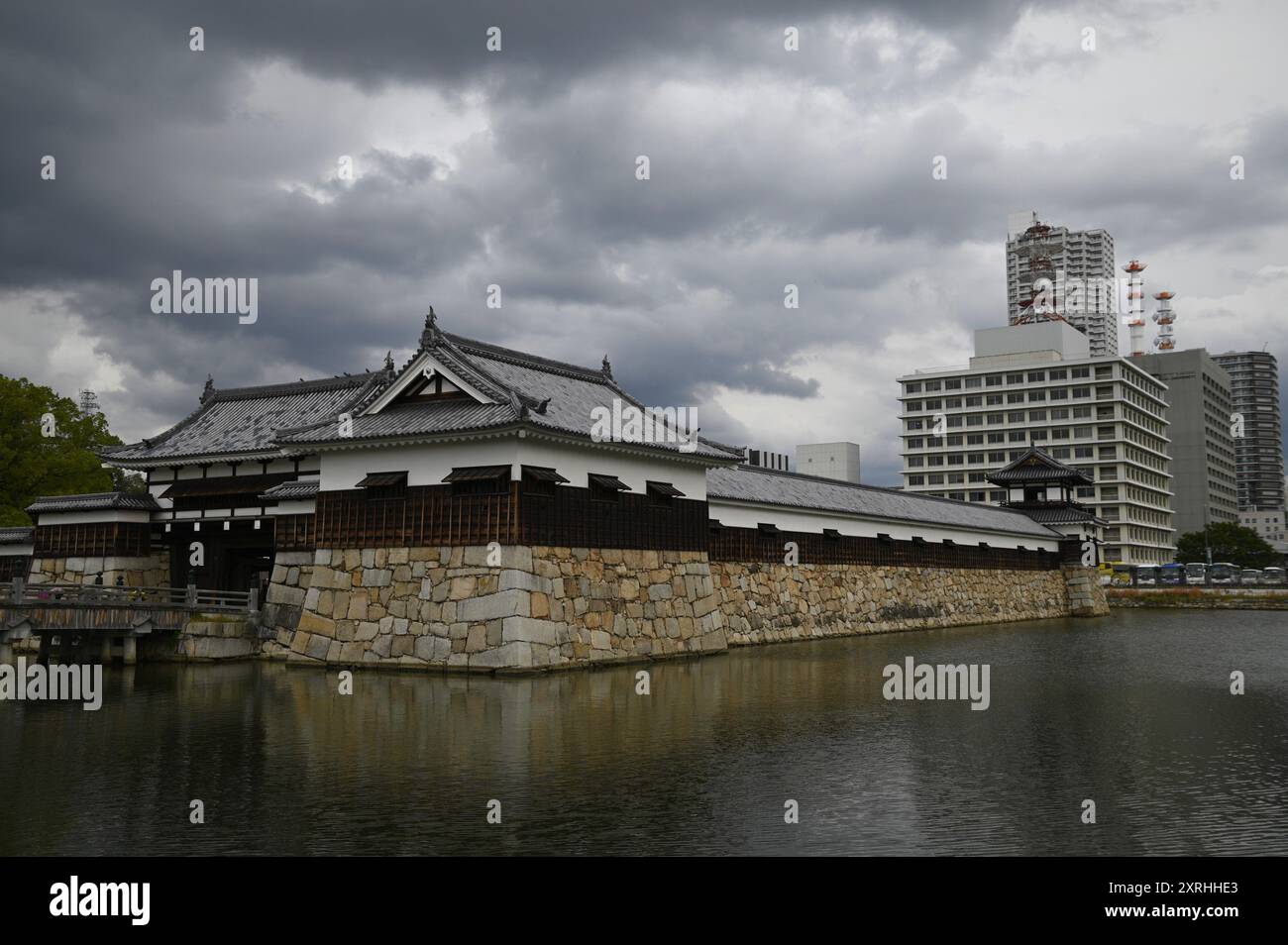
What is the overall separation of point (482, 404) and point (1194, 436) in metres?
140

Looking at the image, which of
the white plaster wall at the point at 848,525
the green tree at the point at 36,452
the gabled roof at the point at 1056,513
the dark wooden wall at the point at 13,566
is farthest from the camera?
the gabled roof at the point at 1056,513

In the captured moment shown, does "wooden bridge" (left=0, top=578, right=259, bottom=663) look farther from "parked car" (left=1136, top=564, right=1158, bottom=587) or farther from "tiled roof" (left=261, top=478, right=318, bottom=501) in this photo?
"parked car" (left=1136, top=564, right=1158, bottom=587)

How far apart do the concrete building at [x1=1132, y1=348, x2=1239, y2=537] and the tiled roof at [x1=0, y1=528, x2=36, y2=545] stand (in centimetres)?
13712

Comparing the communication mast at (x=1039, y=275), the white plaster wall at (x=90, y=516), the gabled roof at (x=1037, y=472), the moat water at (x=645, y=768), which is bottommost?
the moat water at (x=645, y=768)

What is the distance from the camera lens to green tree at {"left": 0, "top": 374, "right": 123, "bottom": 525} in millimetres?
45094

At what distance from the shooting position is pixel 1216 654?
3303 cm

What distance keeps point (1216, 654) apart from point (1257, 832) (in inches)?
1000

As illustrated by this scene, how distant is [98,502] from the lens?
36.6m

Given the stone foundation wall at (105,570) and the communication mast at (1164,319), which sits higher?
the communication mast at (1164,319)

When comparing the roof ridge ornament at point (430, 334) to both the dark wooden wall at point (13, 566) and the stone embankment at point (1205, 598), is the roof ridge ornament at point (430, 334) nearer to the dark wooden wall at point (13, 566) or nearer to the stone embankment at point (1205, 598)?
the dark wooden wall at point (13, 566)

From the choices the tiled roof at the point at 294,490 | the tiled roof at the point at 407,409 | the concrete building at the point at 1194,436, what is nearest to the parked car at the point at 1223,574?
the concrete building at the point at 1194,436

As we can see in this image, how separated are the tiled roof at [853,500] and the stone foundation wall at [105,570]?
1998 cm

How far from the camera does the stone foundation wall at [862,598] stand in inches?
1526
